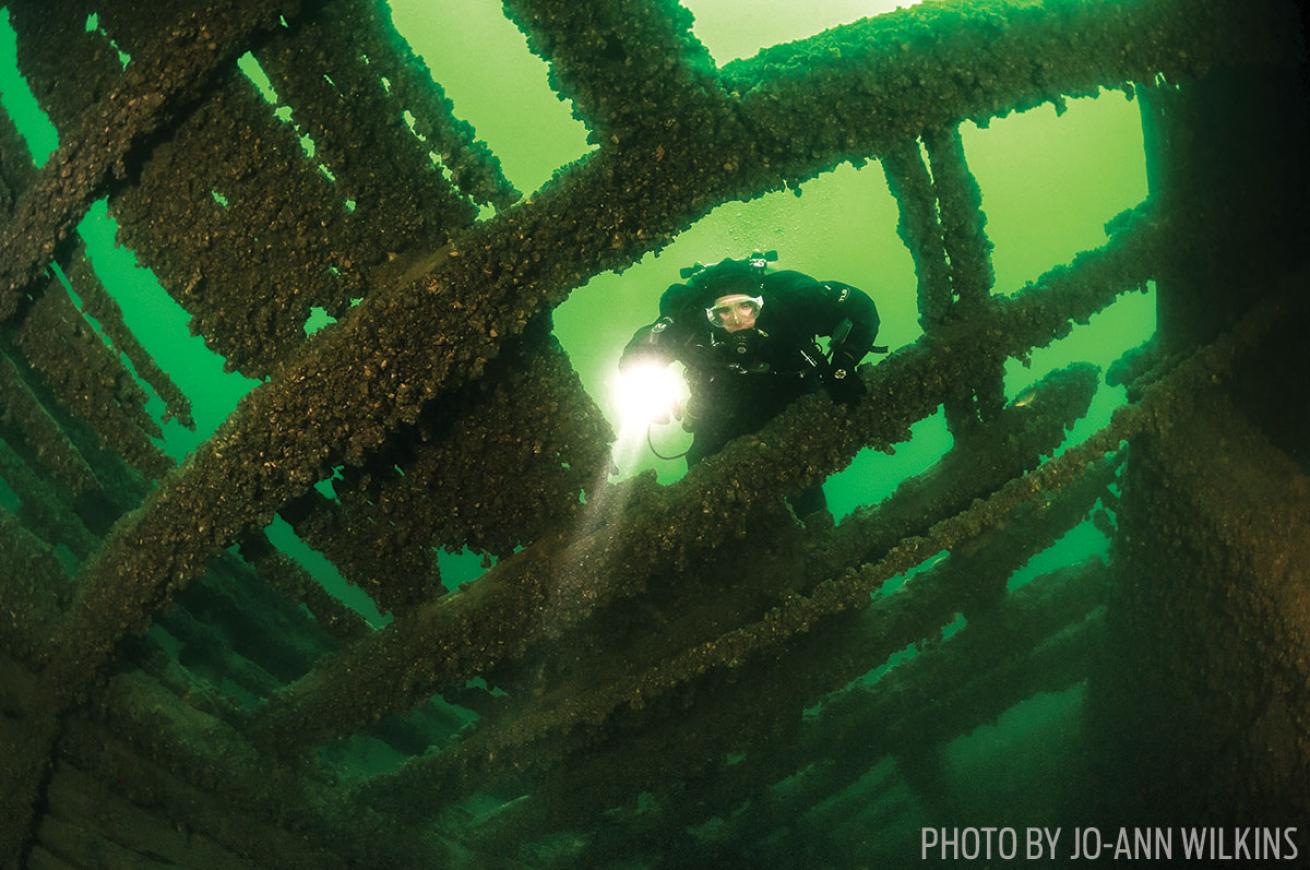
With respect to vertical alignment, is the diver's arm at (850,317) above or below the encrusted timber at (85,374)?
above

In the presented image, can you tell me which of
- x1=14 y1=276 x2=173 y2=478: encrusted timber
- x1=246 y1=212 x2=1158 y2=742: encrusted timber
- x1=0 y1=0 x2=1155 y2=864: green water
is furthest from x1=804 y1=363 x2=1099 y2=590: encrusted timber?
x1=0 y1=0 x2=1155 y2=864: green water

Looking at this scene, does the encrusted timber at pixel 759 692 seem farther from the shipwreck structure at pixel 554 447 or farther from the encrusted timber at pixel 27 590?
the encrusted timber at pixel 27 590

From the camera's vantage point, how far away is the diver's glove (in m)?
2.80

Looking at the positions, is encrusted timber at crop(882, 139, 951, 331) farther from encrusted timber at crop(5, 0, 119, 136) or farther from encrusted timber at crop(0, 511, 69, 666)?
encrusted timber at crop(0, 511, 69, 666)

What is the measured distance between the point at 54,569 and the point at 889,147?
428cm

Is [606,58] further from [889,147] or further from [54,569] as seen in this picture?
[54,569]

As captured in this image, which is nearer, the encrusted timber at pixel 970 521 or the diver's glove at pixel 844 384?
the diver's glove at pixel 844 384

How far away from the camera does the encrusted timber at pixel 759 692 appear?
11.3 ft

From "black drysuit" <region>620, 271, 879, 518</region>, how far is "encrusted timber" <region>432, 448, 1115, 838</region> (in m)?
1.24

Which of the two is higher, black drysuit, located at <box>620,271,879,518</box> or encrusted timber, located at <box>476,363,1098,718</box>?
black drysuit, located at <box>620,271,879,518</box>

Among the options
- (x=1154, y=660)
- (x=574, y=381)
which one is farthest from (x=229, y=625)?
(x=1154, y=660)

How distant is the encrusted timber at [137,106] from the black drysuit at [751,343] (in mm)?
2032

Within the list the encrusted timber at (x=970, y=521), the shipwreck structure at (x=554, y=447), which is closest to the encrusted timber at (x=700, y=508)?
the shipwreck structure at (x=554, y=447)

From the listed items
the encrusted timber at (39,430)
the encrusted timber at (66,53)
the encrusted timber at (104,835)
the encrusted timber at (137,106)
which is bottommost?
the encrusted timber at (104,835)
